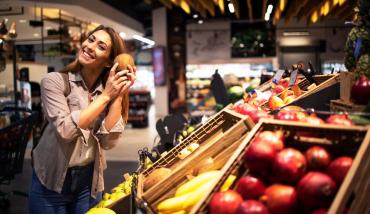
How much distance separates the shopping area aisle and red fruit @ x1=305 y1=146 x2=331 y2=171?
429cm

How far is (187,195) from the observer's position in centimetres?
151

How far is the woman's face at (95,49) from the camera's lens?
2250mm

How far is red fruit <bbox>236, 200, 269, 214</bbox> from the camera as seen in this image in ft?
3.95

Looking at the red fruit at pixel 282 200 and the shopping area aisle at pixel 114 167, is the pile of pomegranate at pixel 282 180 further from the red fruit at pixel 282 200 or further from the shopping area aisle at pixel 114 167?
the shopping area aisle at pixel 114 167

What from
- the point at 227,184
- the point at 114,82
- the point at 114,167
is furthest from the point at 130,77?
the point at 114,167

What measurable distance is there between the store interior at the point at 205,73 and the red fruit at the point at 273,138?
0.03 meters

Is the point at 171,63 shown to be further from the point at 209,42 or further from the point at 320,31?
the point at 320,31

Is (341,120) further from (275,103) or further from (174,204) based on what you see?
(275,103)

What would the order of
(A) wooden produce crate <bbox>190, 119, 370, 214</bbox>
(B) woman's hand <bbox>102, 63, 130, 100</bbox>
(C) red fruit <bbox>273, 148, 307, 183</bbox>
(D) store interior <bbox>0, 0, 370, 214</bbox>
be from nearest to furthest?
(A) wooden produce crate <bbox>190, 119, 370, 214</bbox>, (C) red fruit <bbox>273, 148, 307, 183</bbox>, (D) store interior <bbox>0, 0, 370, 214</bbox>, (B) woman's hand <bbox>102, 63, 130, 100</bbox>

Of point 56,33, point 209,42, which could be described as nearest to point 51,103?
point 56,33

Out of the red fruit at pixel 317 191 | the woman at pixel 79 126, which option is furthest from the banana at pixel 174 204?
the woman at pixel 79 126

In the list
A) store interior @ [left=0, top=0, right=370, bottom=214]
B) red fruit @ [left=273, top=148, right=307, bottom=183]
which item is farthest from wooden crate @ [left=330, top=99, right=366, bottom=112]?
red fruit @ [left=273, top=148, right=307, bottom=183]

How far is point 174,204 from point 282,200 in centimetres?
42

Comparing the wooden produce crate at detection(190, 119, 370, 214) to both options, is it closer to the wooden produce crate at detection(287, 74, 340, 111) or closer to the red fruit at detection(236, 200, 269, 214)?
the red fruit at detection(236, 200, 269, 214)
